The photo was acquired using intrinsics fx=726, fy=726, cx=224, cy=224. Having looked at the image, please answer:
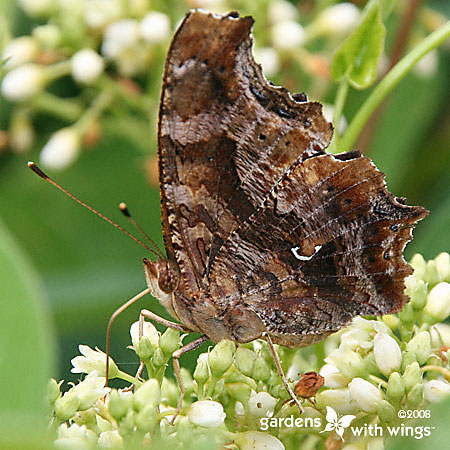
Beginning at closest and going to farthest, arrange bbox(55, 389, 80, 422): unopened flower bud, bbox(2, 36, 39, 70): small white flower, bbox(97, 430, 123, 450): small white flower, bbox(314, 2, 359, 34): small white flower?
bbox(97, 430, 123, 450): small white flower
bbox(55, 389, 80, 422): unopened flower bud
bbox(2, 36, 39, 70): small white flower
bbox(314, 2, 359, 34): small white flower

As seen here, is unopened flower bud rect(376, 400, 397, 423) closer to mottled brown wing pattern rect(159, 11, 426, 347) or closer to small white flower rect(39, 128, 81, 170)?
mottled brown wing pattern rect(159, 11, 426, 347)

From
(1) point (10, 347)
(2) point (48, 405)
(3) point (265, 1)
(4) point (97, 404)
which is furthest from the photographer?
(3) point (265, 1)

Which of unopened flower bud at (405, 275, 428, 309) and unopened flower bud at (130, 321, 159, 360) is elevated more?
unopened flower bud at (405, 275, 428, 309)

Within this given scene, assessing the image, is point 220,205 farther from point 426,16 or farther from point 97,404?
point 426,16

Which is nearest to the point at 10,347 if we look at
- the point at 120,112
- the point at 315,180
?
the point at 315,180

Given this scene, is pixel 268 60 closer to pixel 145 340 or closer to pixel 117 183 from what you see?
pixel 117 183

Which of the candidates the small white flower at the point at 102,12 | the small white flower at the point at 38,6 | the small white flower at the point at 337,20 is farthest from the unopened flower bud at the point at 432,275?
the small white flower at the point at 38,6

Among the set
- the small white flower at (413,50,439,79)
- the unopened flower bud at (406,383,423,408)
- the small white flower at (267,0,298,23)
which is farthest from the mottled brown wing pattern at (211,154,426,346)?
the small white flower at (413,50,439,79)
